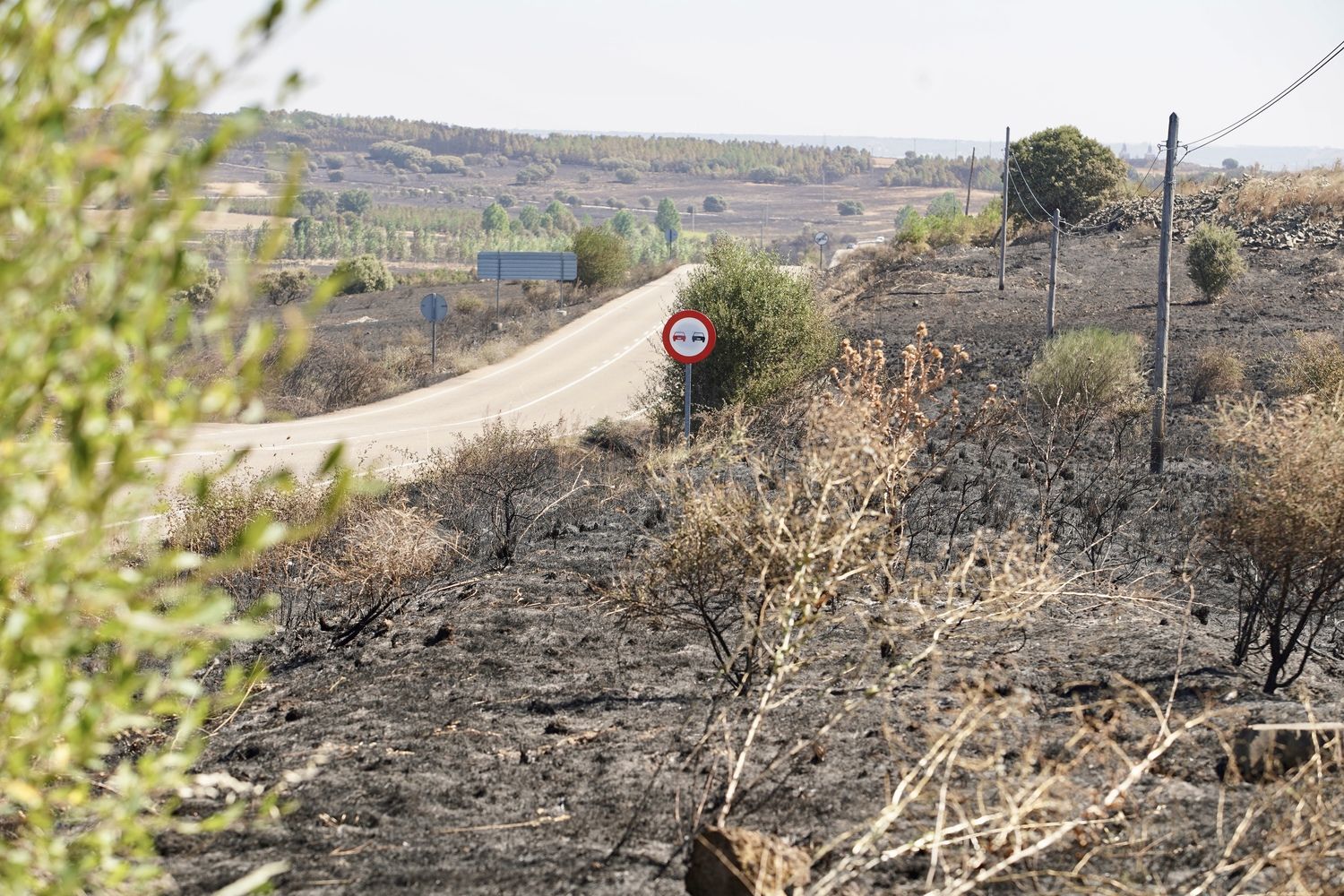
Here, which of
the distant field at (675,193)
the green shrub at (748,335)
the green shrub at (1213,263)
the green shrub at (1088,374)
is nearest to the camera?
the green shrub at (748,335)

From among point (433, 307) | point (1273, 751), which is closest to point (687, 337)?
point (1273, 751)

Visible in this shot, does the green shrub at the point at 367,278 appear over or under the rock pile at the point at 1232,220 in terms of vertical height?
under

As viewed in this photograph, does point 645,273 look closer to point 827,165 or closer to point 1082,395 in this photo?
point 1082,395

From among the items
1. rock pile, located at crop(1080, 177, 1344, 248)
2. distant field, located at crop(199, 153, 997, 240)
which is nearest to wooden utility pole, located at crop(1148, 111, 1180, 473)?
rock pile, located at crop(1080, 177, 1344, 248)

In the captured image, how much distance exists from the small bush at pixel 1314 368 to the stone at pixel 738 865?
435 inches

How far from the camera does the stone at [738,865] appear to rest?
3791mm

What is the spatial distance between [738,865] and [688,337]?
858 cm

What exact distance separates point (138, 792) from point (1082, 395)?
1589 cm

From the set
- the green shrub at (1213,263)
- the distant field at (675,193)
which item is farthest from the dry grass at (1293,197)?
the distant field at (675,193)

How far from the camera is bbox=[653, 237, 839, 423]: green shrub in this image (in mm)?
16453

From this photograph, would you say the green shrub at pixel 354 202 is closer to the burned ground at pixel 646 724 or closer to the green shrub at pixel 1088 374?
the green shrub at pixel 1088 374

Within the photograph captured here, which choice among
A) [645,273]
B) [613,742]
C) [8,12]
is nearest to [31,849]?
[8,12]

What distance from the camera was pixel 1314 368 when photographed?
15.9 m

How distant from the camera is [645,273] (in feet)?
157
